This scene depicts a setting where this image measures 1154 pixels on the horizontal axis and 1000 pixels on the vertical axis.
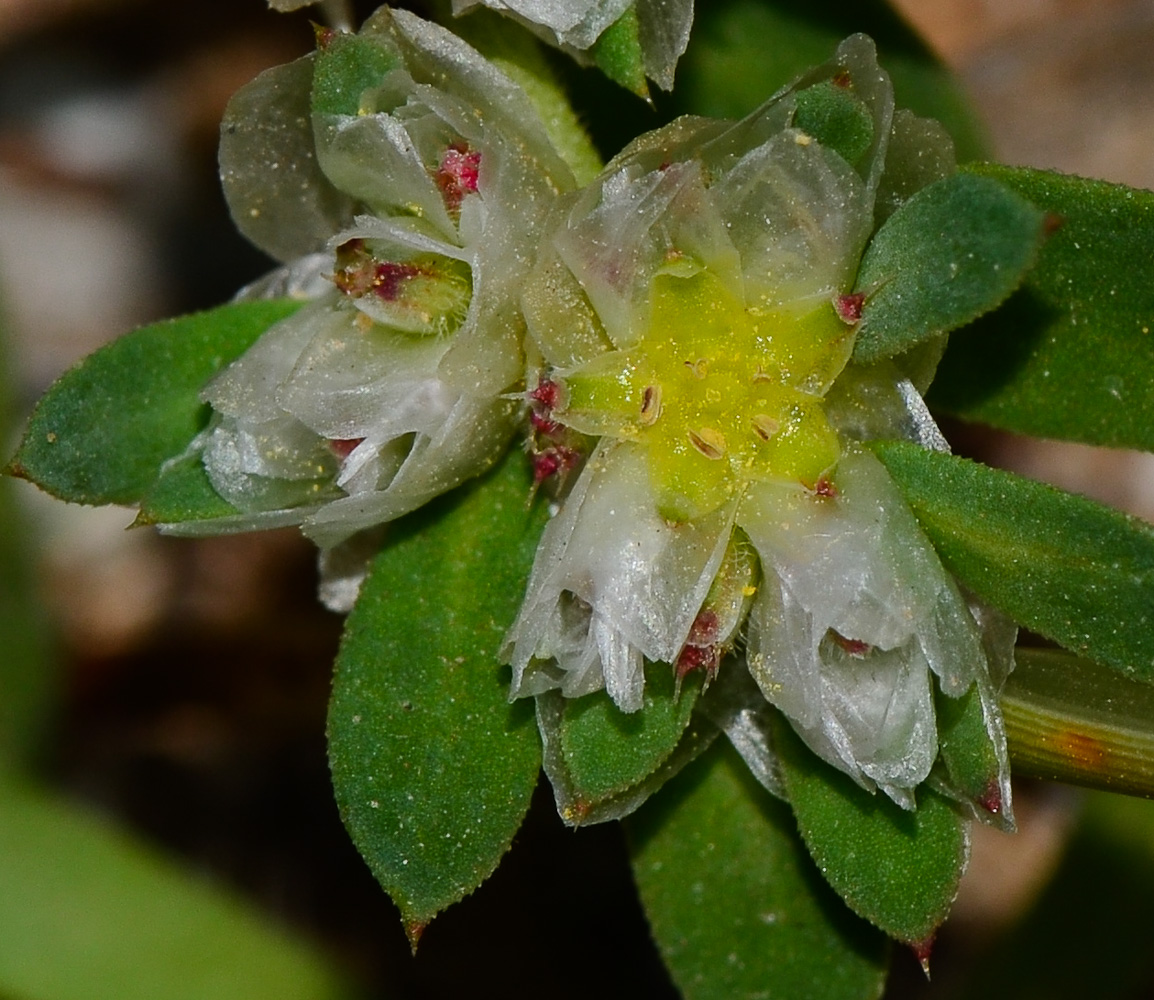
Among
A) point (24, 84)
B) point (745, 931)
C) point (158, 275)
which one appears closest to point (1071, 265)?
point (745, 931)

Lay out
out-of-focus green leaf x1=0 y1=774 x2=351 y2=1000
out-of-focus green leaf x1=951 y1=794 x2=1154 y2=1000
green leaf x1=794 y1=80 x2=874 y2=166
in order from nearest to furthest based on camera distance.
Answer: green leaf x1=794 y1=80 x2=874 y2=166 → out-of-focus green leaf x1=0 y1=774 x2=351 y2=1000 → out-of-focus green leaf x1=951 y1=794 x2=1154 y2=1000

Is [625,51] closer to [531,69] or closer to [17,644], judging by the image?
[531,69]

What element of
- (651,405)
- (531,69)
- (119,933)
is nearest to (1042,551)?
(651,405)

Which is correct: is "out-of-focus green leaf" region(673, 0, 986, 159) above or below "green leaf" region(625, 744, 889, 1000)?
above

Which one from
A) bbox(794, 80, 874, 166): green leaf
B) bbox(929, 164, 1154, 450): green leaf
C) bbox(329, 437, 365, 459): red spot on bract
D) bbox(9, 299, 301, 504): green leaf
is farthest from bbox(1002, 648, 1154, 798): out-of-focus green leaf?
bbox(9, 299, 301, 504): green leaf

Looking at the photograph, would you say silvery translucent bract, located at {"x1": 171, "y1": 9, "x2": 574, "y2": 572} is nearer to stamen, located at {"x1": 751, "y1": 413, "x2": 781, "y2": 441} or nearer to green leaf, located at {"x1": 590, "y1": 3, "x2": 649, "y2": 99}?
green leaf, located at {"x1": 590, "y1": 3, "x2": 649, "y2": 99}

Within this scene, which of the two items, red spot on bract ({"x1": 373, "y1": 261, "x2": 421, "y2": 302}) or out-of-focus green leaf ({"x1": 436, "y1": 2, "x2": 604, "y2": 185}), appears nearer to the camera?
red spot on bract ({"x1": 373, "y1": 261, "x2": 421, "y2": 302})
